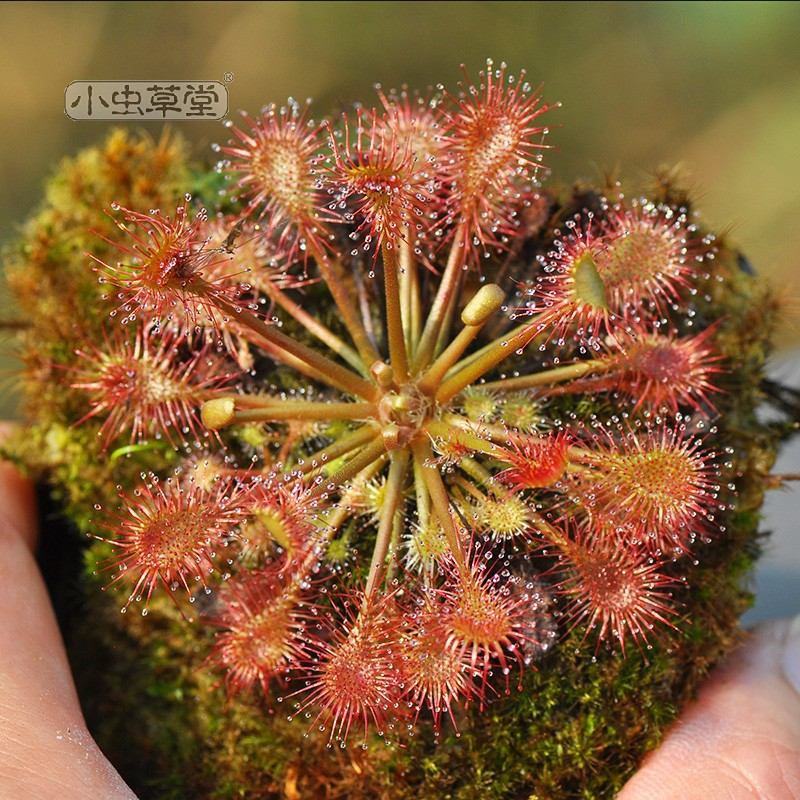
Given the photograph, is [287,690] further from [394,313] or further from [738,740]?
[738,740]

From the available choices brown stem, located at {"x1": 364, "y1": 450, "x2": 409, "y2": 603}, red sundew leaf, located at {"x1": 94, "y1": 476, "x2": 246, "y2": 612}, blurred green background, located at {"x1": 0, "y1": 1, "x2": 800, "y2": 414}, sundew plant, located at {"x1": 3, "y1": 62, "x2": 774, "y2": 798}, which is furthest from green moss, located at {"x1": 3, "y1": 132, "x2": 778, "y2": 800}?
blurred green background, located at {"x1": 0, "y1": 1, "x2": 800, "y2": 414}

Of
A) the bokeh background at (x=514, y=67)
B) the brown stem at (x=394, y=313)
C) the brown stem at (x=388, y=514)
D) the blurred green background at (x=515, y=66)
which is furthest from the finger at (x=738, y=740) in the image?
the blurred green background at (x=515, y=66)

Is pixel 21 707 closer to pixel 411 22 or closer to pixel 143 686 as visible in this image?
pixel 143 686

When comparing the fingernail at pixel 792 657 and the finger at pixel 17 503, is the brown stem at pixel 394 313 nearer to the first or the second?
the finger at pixel 17 503

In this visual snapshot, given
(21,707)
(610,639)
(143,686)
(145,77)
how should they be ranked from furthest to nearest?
(145,77) → (143,686) → (610,639) → (21,707)

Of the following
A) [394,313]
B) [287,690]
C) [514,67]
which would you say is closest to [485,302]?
[394,313]

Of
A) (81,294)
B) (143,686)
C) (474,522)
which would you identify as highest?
(81,294)

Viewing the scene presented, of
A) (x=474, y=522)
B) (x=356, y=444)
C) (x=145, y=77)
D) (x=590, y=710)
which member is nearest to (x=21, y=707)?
(x=356, y=444)
